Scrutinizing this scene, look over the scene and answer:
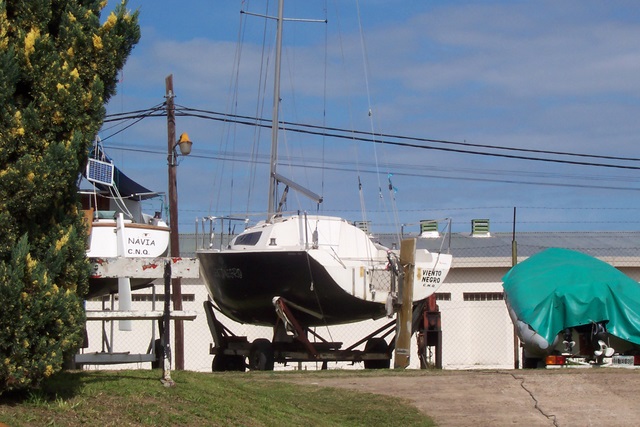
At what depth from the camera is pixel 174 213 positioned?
76.8 ft

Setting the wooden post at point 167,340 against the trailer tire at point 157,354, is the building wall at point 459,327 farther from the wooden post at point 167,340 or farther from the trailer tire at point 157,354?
the wooden post at point 167,340

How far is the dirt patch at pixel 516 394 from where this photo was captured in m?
11.1

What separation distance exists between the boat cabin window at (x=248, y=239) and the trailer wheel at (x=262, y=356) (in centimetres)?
200

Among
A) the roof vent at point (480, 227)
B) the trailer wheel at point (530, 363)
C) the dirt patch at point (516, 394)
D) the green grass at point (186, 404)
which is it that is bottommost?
the trailer wheel at point (530, 363)

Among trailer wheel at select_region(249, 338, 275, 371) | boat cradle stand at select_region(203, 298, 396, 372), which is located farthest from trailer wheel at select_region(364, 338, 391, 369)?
trailer wheel at select_region(249, 338, 275, 371)

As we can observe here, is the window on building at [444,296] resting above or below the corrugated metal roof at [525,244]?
below

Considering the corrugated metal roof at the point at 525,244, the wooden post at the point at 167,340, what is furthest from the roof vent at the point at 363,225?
the wooden post at the point at 167,340

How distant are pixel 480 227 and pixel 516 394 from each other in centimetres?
2222

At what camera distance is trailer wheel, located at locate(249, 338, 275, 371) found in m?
17.7

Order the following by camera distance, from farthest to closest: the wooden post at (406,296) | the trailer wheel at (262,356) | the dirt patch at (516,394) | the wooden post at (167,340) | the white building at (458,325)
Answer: the white building at (458,325) < the wooden post at (406,296) < the trailer wheel at (262,356) < the dirt patch at (516,394) < the wooden post at (167,340)

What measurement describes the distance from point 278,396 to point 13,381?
4.02 meters

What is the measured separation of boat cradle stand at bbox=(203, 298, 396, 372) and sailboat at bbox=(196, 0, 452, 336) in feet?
0.79

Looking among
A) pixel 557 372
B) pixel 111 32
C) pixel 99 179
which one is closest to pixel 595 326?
pixel 557 372

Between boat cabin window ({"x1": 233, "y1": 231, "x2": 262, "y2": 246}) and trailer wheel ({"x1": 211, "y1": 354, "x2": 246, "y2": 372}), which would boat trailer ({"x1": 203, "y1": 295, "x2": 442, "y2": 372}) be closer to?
trailer wheel ({"x1": 211, "y1": 354, "x2": 246, "y2": 372})
